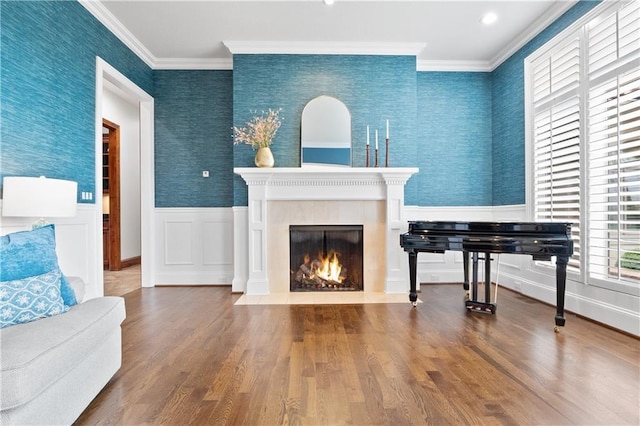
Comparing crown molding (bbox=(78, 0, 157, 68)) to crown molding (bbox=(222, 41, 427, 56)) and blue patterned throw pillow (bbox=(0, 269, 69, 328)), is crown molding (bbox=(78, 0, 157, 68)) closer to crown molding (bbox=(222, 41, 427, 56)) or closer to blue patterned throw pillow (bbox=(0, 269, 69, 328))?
crown molding (bbox=(222, 41, 427, 56))

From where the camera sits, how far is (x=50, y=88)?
2781 mm

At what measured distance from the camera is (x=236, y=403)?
1.73m

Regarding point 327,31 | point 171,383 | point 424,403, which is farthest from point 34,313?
point 327,31

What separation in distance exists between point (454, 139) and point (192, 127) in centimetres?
362

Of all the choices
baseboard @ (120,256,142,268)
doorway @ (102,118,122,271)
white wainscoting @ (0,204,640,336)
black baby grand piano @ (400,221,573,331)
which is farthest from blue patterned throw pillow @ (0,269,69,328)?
baseboard @ (120,256,142,268)

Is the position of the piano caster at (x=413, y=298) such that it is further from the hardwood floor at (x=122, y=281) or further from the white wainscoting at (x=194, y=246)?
the hardwood floor at (x=122, y=281)

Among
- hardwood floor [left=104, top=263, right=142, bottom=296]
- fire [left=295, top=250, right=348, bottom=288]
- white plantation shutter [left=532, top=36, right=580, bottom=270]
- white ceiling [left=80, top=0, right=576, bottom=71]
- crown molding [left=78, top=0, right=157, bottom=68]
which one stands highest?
white ceiling [left=80, top=0, right=576, bottom=71]

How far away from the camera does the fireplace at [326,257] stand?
4230 millimetres

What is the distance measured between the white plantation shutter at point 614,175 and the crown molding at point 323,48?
2055mm

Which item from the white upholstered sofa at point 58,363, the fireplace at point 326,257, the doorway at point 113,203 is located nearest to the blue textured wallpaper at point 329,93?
the fireplace at point 326,257

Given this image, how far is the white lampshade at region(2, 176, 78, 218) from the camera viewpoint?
2.18 meters

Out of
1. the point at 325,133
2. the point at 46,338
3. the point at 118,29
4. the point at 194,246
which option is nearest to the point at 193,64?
the point at 118,29

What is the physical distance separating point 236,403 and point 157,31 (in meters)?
3.96

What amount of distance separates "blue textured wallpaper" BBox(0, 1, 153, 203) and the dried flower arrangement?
1.52m
